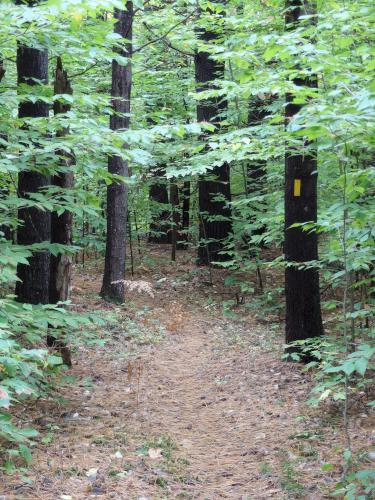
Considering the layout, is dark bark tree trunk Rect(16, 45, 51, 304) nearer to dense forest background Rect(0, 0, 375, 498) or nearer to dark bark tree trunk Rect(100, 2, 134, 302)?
dense forest background Rect(0, 0, 375, 498)

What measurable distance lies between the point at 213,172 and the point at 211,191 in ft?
1.64

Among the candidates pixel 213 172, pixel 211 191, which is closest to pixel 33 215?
pixel 211 191

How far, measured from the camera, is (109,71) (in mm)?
11711

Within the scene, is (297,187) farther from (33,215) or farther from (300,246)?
(33,215)

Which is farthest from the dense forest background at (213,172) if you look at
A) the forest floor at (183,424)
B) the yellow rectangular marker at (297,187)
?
the forest floor at (183,424)

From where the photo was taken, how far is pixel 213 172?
1312 cm

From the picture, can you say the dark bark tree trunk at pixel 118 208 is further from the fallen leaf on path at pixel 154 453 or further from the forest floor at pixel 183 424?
the fallen leaf on path at pixel 154 453

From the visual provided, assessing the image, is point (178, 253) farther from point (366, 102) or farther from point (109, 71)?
point (366, 102)

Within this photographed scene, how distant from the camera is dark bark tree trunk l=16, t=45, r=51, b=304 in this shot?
21.9ft

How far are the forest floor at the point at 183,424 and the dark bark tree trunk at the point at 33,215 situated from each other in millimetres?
1245

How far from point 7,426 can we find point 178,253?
12662mm

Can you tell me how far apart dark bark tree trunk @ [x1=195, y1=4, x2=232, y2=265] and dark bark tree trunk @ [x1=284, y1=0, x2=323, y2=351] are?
→ 5.26 metres

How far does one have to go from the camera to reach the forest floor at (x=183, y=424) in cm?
416

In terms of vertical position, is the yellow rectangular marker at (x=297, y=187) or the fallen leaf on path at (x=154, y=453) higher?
the yellow rectangular marker at (x=297, y=187)
